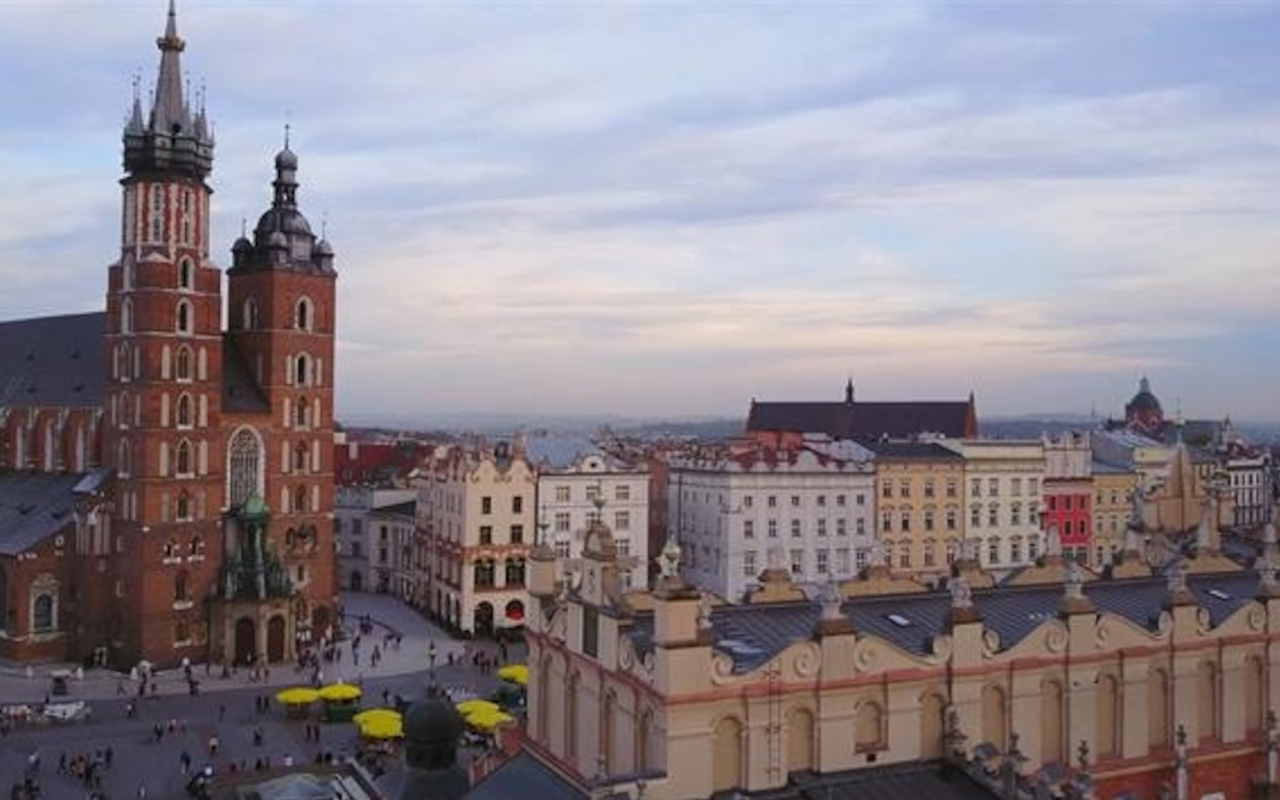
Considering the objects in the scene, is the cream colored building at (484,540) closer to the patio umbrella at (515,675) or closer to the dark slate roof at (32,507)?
the patio umbrella at (515,675)

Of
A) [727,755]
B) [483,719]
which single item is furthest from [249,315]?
[727,755]

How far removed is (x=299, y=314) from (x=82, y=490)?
1524cm

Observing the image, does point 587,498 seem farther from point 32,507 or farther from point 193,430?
point 32,507

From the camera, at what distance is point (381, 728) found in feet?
162

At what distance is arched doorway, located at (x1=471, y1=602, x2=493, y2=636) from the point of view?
79.1 metres

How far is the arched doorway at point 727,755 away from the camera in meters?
27.0

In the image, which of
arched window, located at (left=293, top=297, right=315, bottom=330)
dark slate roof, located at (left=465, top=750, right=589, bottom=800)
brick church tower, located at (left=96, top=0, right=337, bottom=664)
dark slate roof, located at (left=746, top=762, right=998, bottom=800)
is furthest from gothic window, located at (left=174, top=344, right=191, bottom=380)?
dark slate roof, located at (left=746, top=762, right=998, bottom=800)

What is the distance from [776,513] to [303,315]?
1262 inches

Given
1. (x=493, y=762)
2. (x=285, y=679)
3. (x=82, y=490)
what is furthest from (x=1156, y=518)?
(x=82, y=490)

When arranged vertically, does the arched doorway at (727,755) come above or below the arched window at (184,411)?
below

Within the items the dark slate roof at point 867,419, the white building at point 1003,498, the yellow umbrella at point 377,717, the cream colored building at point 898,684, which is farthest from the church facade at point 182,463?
the dark slate roof at point 867,419

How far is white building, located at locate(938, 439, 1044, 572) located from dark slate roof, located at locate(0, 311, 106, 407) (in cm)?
5607

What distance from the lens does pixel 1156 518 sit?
50156 millimetres

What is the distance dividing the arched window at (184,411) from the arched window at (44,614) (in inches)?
453
